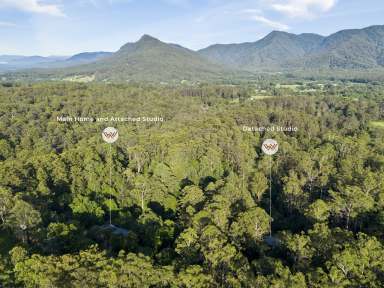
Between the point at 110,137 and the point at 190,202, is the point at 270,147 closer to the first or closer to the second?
the point at 190,202

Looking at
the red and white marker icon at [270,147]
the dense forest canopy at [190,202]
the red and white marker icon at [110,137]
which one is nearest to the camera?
the dense forest canopy at [190,202]

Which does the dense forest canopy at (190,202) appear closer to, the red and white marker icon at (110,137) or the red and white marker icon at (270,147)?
the red and white marker icon at (270,147)

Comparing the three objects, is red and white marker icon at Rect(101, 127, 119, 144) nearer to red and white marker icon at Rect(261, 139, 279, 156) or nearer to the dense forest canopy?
the dense forest canopy

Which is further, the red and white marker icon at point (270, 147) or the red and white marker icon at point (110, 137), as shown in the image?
the red and white marker icon at point (110, 137)

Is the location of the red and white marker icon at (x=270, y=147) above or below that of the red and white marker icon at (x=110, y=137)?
below

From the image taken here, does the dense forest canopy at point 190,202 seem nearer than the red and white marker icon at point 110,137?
Yes

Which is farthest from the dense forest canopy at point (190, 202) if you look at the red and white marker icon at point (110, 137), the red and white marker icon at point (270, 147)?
the red and white marker icon at point (110, 137)

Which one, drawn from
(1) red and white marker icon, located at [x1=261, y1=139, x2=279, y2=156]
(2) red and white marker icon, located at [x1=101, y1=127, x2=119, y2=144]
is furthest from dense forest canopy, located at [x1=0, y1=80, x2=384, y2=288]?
(2) red and white marker icon, located at [x1=101, y1=127, x2=119, y2=144]

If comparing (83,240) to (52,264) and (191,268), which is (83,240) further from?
(191,268)

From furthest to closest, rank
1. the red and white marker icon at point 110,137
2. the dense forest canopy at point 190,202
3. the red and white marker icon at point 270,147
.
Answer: the red and white marker icon at point 110,137 < the red and white marker icon at point 270,147 < the dense forest canopy at point 190,202

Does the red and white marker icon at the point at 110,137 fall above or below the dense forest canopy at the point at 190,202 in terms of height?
above

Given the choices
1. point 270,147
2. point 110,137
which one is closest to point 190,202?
point 270,147
